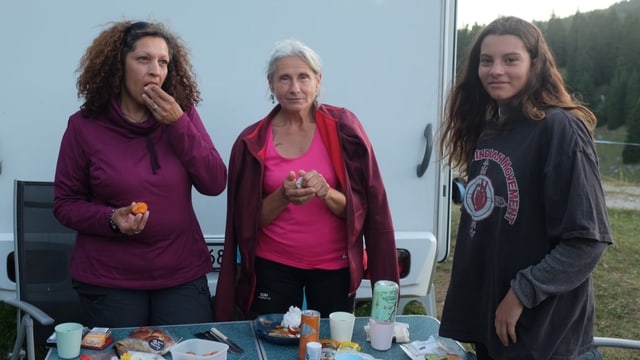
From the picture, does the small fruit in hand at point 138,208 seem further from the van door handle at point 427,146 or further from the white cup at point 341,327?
the van door handle at point 427,146

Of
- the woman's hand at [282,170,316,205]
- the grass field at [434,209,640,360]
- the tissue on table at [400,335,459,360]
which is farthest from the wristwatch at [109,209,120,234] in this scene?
the grass field at [434,209,640,360]

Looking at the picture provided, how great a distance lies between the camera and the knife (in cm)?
210

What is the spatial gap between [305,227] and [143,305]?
0.70m

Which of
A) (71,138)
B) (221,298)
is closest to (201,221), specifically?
(221,298)

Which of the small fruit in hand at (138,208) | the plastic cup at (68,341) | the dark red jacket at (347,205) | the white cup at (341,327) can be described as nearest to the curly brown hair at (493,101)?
the dark red jacket at (347,205)

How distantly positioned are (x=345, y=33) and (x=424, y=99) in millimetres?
515

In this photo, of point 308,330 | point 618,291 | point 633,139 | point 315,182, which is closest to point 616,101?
point 633,139

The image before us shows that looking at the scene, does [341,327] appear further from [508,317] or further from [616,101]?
[616,101]

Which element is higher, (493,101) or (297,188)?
(493,101)

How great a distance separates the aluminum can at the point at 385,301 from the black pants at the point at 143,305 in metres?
0.79

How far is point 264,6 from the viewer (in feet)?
10.1

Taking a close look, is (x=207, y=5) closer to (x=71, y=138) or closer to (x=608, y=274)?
(x=71, y=138)

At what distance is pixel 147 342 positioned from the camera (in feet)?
6.81

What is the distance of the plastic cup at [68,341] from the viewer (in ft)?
6.51
